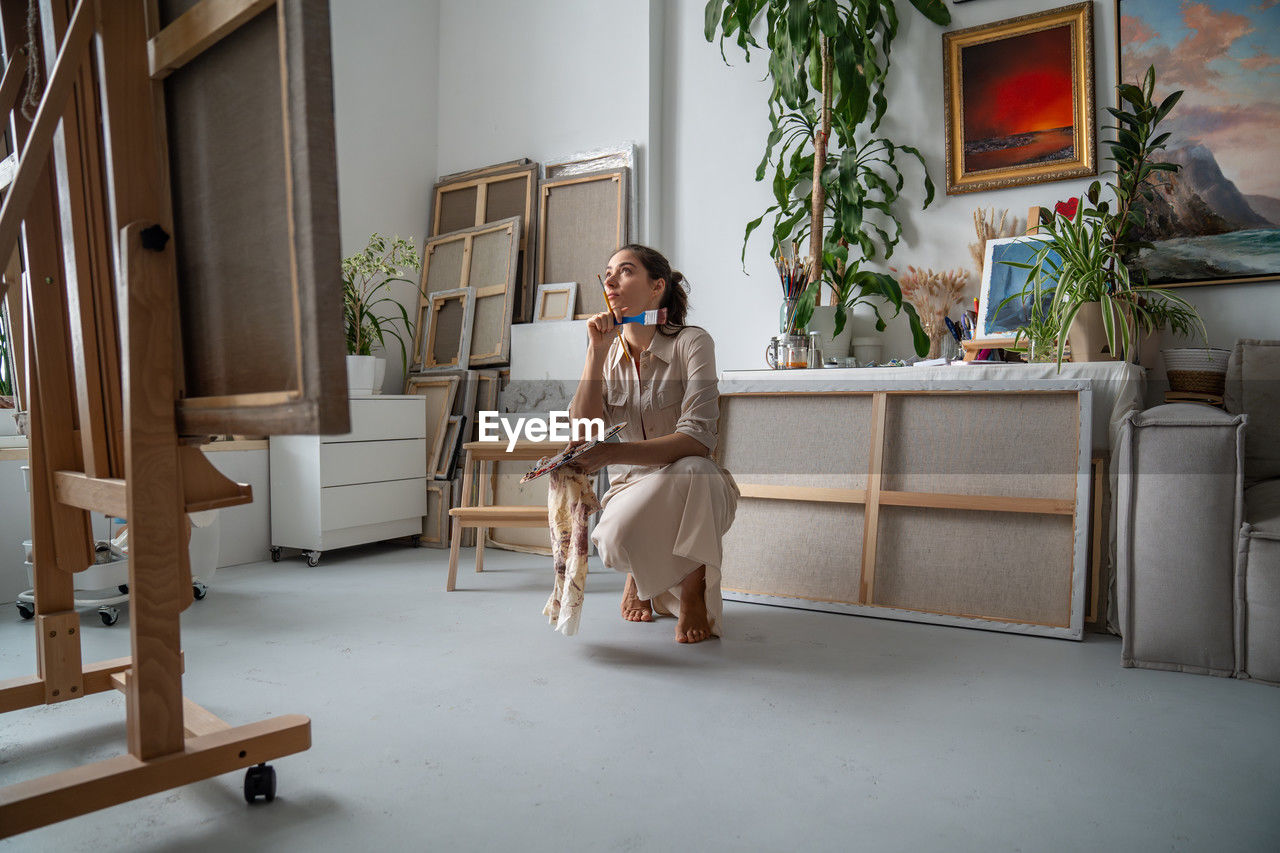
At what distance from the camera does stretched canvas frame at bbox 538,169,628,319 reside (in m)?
3.99

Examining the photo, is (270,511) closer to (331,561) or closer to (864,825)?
(331,561)

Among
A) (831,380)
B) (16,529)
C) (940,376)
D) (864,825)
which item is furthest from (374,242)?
(864,825)

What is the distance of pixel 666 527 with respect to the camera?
2.36 m

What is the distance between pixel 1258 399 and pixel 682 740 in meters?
2.06

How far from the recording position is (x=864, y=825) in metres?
1.37

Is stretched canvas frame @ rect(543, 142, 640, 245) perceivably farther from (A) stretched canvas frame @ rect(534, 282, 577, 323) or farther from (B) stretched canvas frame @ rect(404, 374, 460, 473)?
(B) stretched canvas frame @ rect(404, 374, 460, 473)

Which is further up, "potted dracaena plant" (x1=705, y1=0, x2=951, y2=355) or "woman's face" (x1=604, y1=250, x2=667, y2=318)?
"potted dracaena plant" (x1=705, y1=0, x2=951, y2=355)

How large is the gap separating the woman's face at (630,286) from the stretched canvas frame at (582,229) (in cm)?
140

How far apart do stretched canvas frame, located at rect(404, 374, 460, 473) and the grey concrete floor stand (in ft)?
5.06

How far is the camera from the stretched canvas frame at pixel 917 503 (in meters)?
2.55

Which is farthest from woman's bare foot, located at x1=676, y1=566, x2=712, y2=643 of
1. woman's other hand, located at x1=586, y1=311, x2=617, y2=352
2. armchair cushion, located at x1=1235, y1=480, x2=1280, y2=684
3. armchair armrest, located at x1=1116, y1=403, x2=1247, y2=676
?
armchair cushion, located at x1=1235, y1=480, x2=1280, y2=684

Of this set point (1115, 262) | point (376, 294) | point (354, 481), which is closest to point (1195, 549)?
point (1115, 262)

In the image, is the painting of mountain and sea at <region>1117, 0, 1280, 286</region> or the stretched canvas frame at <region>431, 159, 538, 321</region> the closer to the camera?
the painting of mountain and sea at <region>1117, 0, 1280, 286</region>

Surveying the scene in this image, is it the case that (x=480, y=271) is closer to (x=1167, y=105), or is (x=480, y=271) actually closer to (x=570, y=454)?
(x=570, y=454)
